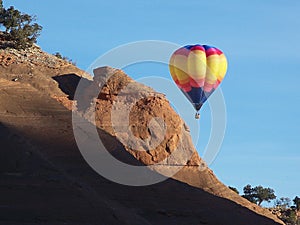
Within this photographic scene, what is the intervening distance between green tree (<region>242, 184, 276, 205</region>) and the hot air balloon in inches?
2274

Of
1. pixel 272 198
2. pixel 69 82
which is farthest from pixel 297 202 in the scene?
pixel 69 82

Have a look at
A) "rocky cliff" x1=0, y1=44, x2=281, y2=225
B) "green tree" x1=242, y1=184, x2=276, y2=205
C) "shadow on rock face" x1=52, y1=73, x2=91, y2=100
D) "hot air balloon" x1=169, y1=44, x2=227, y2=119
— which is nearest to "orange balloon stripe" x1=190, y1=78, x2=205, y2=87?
"hot air balloon" x1=169, y1=44, x2=227, y2=119

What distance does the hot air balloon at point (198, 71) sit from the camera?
7081 centimetres

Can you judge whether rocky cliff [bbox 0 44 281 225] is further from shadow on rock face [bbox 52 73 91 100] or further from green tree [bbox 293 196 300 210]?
green tree [bbox 293 196 300 210]

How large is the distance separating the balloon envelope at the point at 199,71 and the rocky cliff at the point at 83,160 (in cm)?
781

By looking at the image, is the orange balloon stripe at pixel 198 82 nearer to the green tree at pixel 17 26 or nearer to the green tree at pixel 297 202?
the green tree at pixel 17 26

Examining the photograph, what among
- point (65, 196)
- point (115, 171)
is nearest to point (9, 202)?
point (65, 196)

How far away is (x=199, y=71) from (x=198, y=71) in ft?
0.34

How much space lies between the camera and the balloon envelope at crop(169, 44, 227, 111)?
70.8 meters

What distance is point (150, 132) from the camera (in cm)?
9012

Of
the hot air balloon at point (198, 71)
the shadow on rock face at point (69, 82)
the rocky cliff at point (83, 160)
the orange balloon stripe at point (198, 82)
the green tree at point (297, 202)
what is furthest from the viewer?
the green tree at point (297, 202)

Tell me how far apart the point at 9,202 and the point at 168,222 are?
43.3 ft

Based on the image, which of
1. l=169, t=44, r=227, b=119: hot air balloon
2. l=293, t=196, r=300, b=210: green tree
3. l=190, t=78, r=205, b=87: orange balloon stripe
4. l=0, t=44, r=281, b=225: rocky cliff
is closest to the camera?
l=0, t=44, r=281, b=225: rocky cliff

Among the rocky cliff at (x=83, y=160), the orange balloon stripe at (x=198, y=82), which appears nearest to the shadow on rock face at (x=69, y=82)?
the rocky cliff at (x=83, y=160)
